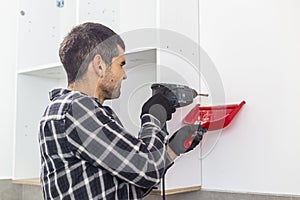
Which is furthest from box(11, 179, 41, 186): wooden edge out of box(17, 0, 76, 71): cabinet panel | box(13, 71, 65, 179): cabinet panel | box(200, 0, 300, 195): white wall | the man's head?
the man's head

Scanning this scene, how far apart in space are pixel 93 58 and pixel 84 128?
0.65ft

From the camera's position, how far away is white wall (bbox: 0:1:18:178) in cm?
187

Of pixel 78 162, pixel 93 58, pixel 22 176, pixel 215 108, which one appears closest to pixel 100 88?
pixel 93 58

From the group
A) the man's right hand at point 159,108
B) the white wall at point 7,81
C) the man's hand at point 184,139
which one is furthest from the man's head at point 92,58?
the white wall at point 7,81

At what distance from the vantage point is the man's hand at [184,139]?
986 mm

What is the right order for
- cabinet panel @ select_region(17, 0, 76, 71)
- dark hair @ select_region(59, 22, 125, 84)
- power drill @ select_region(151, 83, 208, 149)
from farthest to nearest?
1. cabinet panel @ select_region(17, 0, 76, 71)
2. power drill @ select_region(151, 83, 208, 149)
3. dark hair @ select_region(59, 22, 125, 84)

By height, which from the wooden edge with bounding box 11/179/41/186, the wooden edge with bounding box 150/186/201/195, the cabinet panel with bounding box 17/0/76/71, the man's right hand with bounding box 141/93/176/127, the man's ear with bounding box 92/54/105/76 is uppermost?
the cabinet panel with bounding box 17/0/76/71

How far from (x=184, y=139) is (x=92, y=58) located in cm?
32

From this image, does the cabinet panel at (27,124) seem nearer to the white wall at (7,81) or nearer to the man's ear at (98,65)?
the white wall at (7,81)

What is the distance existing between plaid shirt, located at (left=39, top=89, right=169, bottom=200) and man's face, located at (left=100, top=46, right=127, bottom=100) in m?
0.10

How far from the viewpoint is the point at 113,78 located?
3.22 feet

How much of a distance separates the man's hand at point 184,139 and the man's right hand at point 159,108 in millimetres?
52

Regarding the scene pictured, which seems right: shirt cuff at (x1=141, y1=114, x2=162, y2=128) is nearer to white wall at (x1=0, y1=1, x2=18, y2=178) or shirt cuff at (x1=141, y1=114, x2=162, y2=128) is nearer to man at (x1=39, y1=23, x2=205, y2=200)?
man at (x1=39, y1=23, x2=205, y2=200)

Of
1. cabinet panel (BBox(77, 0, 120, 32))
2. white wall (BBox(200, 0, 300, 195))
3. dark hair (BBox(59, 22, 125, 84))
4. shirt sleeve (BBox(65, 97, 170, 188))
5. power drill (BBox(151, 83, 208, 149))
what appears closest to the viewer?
shirt sleeve (BBox(65, 97, 170, 188))
